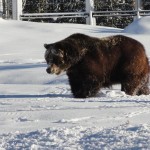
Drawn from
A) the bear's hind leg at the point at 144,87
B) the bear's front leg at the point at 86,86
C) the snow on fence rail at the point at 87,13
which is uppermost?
the snow on fence rail at the point at 87,13

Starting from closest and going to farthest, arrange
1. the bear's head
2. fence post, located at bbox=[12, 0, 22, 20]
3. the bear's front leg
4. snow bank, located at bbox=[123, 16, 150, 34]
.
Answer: the bear's head
the bear's front leg
snow bank, located at bbox=[123, 16, 150, 34]
fence post, located at bbox=[12, 0, 22, 20]

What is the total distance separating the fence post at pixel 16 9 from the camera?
17.1 metres

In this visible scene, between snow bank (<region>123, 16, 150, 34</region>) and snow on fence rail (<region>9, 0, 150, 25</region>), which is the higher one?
snow on fence rail (<region>9, 0, 150, 25</region>)

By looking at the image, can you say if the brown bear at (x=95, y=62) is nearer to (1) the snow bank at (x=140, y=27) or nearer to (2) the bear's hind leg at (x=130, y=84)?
(2) the bear's hind leg at (x=130, y=84)

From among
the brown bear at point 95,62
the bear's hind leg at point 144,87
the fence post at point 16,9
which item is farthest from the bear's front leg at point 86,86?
the fence post at point 16,9

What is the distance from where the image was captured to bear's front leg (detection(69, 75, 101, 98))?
25.0 ft

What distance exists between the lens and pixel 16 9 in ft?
57.2

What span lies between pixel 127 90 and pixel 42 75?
2.62m

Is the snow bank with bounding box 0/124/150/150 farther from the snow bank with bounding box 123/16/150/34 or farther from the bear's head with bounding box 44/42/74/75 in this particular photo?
the snow bank with bounding box 123/16/150/34

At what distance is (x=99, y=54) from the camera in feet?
25.2

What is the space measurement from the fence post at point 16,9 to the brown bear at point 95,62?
9.59m

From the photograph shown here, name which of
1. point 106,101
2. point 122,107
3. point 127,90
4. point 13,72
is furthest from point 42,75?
point 122,107

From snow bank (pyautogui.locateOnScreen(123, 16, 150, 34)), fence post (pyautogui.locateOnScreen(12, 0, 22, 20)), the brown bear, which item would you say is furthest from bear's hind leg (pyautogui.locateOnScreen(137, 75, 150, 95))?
fence post (pyautogui.locateOnScreen(12, 0, 22, 20))

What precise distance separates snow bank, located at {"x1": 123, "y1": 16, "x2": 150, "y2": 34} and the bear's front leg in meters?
8.16
